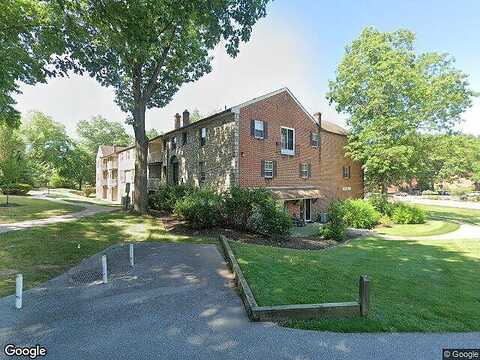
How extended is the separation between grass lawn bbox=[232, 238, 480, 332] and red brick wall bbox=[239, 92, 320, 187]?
9.52 metres

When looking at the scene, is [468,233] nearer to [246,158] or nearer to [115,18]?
[246,158]

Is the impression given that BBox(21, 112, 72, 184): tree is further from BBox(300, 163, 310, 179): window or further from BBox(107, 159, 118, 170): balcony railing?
BBox(300, 163, 310, 179): window

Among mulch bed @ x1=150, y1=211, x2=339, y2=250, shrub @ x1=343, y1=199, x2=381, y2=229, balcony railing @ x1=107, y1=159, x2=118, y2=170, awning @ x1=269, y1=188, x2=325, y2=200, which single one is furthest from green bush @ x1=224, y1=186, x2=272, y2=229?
balcony railing @ x1=107, y1=159, x2=118, y2=170

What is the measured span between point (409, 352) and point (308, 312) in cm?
179

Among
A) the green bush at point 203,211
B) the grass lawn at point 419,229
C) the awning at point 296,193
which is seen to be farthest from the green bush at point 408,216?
the green bush at point 203,211

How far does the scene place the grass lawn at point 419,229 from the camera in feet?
68.8

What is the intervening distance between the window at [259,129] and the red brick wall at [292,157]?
320 mm

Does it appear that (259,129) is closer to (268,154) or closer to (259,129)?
(259,129)

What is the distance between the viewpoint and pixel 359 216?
23.4 metres

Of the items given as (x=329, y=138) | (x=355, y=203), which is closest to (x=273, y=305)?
(x=355, y=203)

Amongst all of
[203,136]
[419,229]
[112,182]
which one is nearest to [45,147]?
[112,182]

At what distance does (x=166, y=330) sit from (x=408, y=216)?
84.8ft

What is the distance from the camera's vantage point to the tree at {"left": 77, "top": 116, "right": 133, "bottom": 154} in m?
73.2

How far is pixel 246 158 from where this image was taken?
21.7 m
